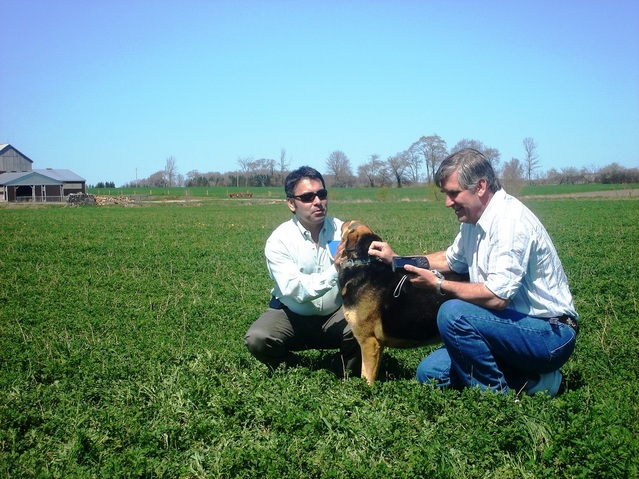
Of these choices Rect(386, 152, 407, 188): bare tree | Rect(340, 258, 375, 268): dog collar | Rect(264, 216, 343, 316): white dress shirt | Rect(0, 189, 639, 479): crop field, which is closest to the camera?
Rect(0, 189, 639, 479): crop field

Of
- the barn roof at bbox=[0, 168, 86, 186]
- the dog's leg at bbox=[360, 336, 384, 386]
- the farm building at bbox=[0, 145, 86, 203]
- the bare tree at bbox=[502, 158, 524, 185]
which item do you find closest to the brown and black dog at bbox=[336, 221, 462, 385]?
the dog's leg at bbox=[360, 336, 384, 386]

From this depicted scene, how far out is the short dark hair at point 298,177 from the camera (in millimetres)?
5387

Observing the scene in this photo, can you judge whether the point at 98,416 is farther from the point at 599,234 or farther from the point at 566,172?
the point at 566,172

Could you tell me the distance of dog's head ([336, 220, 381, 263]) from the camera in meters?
4.94

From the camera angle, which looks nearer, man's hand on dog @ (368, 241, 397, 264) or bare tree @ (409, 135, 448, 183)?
man's hand on dog @ (368, 241, 397, 264)

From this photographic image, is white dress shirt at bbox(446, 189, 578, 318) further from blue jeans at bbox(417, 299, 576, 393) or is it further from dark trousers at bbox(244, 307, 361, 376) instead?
dark trousers at bbox(244, 307, 361, 376)

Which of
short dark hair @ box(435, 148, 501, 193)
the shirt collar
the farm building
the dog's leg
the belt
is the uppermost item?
the farm building

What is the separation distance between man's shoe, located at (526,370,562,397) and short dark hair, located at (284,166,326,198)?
2450 mm

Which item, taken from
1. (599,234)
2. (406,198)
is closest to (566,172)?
(406,198)

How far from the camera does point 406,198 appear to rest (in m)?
70.1

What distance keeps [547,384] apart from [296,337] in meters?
2.29

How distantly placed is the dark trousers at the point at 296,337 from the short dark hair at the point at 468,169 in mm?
1815

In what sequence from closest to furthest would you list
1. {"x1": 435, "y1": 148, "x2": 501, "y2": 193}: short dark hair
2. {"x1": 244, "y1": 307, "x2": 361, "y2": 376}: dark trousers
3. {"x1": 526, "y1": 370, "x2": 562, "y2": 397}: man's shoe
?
{"x1": 435, "y1": 148, "x2": 501, "y2": 193}: short dark hair, {"x1": 526, "y1": 370, "x2": 562, "y2": 397}: man's shoe, {"x1": 244, "y1": 307, "x2": 361, "y2": 376}: dark trousers

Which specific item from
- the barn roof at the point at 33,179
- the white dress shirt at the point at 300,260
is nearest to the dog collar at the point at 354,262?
the white dress shirt at the point at 300,260
